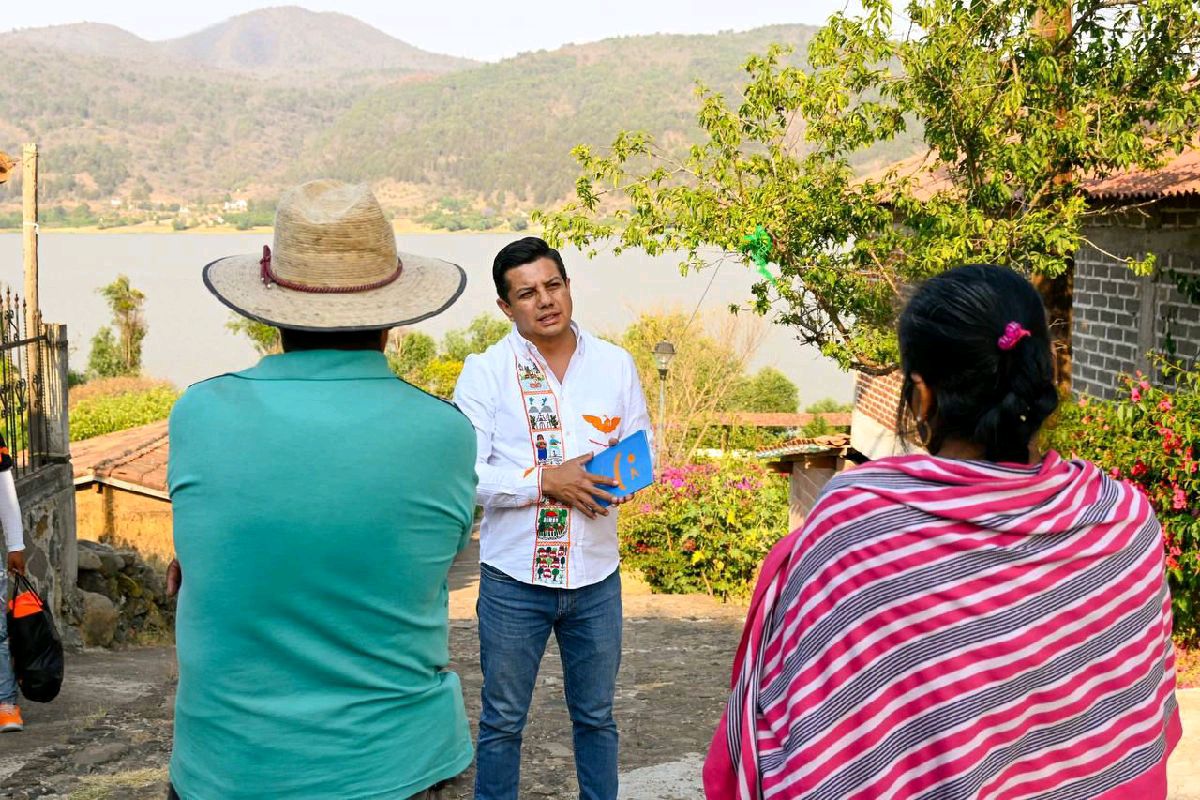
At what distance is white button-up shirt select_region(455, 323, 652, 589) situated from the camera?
3553mm

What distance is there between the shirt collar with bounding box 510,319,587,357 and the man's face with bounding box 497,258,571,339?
0.06 ft

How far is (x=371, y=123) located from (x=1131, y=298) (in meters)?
117

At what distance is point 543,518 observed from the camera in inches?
141

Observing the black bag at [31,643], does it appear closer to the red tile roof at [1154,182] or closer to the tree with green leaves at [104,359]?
the red tile roof at [1154,182]

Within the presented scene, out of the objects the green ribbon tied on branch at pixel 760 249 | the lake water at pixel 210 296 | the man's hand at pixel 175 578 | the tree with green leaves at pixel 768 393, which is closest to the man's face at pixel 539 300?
the man's hand at pixel 175 578

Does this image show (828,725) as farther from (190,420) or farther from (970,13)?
(970,13)

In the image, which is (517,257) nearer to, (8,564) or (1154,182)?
(8,564)

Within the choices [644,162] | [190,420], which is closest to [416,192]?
[644,162]

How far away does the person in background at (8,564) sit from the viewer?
509 centimetres

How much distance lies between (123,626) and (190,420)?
887cm

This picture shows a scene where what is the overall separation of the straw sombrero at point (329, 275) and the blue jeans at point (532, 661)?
149 cm

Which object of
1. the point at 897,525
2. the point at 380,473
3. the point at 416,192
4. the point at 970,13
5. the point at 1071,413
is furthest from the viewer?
the point at 416,192

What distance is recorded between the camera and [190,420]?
80.0 inches

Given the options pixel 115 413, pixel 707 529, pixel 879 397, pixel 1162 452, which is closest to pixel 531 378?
pixel 1162 452
